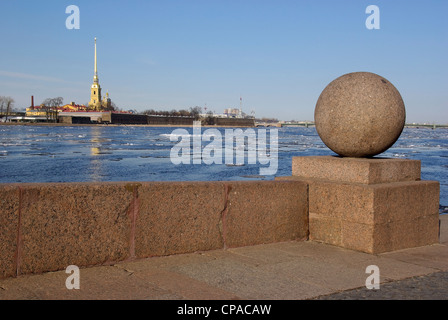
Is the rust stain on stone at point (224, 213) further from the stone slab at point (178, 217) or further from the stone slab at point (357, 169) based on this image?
the stone slab at point (357, 169)

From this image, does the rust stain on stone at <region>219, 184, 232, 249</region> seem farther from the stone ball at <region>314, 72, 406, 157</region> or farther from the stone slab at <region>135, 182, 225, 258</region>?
the stone ball at <region>314, 72, 406, 157</region>

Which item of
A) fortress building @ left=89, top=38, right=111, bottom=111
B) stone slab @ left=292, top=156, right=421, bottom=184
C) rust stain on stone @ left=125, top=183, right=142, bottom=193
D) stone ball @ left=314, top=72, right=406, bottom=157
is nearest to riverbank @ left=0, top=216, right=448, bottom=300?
rust stain on stone @ left=125, top=183, right=142, bottom=193

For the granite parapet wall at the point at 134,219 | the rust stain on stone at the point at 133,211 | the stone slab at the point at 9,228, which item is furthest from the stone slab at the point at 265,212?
the stone slab at the point at 9,228

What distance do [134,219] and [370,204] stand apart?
2.23 metres

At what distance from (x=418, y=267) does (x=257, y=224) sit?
5.01ft

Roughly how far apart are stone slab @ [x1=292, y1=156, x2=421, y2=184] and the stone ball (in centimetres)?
19

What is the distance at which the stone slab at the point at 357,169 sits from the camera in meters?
4.87

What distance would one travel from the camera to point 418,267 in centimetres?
422

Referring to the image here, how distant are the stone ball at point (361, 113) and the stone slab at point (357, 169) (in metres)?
0.19

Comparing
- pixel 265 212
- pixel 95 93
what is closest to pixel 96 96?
pixel 95 93

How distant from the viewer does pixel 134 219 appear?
4.16m

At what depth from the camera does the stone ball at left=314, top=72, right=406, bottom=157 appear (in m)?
5.02

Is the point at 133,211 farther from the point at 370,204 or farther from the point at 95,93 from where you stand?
the point at 95,93
